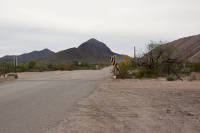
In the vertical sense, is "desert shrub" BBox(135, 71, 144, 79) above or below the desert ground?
above

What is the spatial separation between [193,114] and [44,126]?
4.24 m

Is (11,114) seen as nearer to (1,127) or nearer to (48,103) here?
(1,127)

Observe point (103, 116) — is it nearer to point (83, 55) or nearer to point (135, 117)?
point (135, 117)

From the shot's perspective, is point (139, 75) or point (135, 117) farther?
point (139, 75)

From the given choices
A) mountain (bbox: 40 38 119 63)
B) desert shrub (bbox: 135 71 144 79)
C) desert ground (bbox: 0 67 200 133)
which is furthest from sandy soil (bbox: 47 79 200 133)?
mountain (bbox: 40 38 119 63)

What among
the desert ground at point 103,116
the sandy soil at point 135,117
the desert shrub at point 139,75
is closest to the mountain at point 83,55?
the desert shrub at point 139,75

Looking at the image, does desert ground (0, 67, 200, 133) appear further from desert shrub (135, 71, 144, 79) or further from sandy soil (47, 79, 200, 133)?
desert shrub (135, 71, 144, 79)

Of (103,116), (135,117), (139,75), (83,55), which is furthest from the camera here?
(83,55)

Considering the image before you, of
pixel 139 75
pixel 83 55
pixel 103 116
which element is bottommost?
pixel 103 116

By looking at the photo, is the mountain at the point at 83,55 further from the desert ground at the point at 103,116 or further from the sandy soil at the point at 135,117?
the sandy soil at the point at 135,117

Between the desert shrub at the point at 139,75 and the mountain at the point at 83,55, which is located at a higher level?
the mountain at the point at 83,55

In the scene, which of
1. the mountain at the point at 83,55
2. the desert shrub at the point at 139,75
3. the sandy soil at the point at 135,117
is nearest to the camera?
the sandy soil at the point at 135,117

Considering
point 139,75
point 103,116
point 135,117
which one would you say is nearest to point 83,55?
point 139,75

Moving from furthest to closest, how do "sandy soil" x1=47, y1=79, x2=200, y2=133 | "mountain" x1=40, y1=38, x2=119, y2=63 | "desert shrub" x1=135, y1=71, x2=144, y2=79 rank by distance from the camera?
"mountain" x1=40, y1=38, x2=119, y2=63 → "desert shrub" x1=135, y1=71, x2=144, y2=79 → "sandy soil" x1=47, y1=79, x2=200, y2=133
